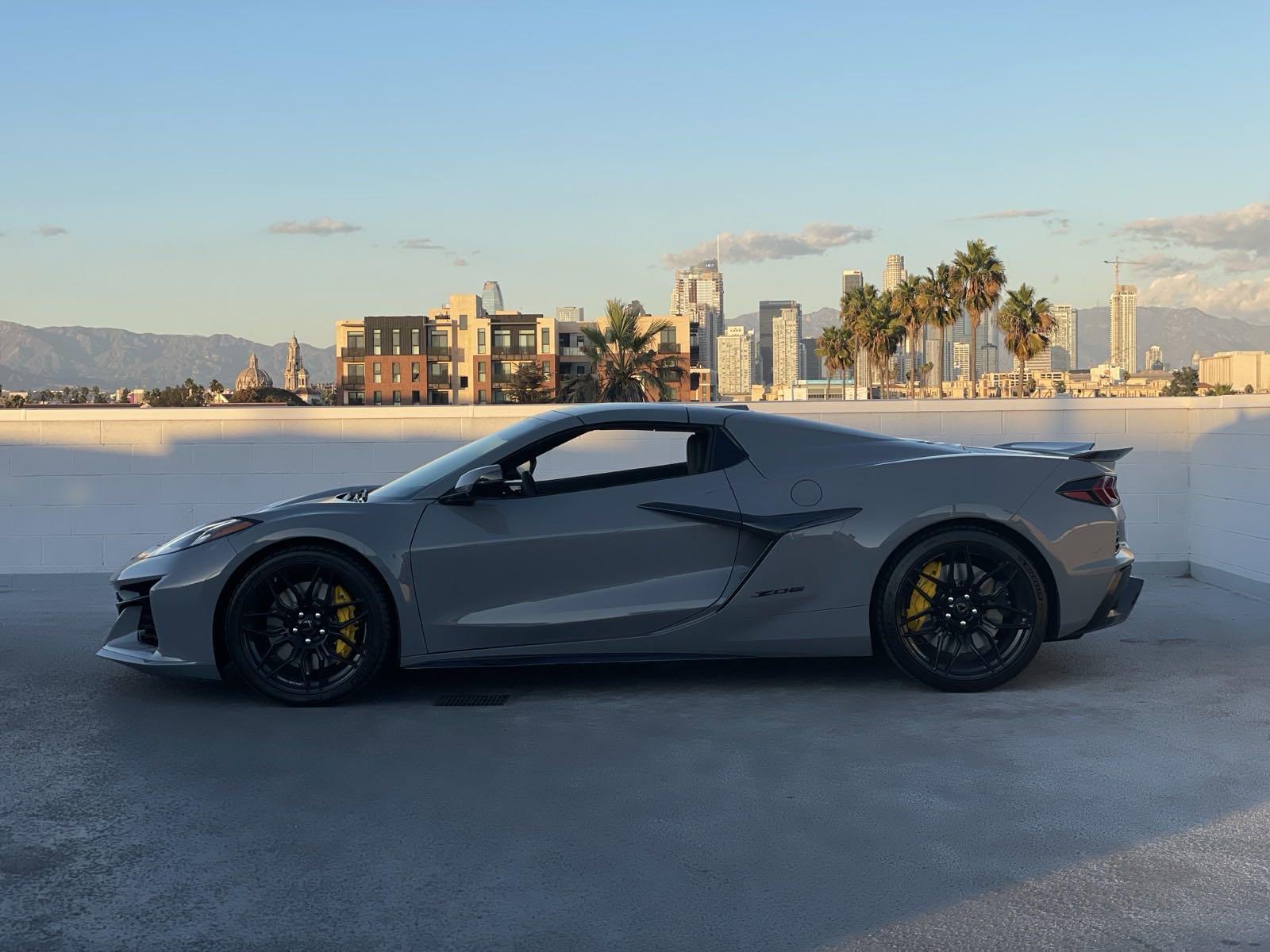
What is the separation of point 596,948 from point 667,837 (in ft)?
2.81

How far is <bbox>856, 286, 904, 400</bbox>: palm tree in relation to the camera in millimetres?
112500

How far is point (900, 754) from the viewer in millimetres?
4926

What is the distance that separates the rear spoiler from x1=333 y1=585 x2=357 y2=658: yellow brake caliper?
10.7ft

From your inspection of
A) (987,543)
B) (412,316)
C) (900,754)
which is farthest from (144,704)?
(412,316)

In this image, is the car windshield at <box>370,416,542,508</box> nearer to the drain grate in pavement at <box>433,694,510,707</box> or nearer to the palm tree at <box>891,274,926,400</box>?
the drain grate in pavement at <box>433,694,510,707</box>

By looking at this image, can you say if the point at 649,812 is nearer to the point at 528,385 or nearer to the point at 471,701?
the point at 471,701

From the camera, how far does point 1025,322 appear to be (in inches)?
3807

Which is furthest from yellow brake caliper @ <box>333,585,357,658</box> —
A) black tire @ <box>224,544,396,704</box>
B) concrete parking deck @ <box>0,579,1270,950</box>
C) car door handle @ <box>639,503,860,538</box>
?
car door handle @ <box>639,503,860,538</box>

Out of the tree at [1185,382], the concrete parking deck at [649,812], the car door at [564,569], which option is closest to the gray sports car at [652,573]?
A: the car door at [564,569]

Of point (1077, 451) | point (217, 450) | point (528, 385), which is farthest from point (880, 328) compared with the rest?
point (1077, 451)

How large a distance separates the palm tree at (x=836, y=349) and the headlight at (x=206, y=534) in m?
113

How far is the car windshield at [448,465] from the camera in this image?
607cm

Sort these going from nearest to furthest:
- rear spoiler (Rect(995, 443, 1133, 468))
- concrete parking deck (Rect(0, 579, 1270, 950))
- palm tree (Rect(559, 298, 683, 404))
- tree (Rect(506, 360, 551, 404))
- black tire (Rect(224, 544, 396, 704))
Result: concrete parking deck (Rect(0, 579, 1270, 950)) < black tire (Rect(224, 544, 396, 704)) < rear spoiler (Rect(995, 443, 1133, 468)) < palm tree (Rect(559, 298, 683, 404)) < tree (Rect(506, 360, 551, 404))

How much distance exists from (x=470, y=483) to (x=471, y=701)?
1.01m
